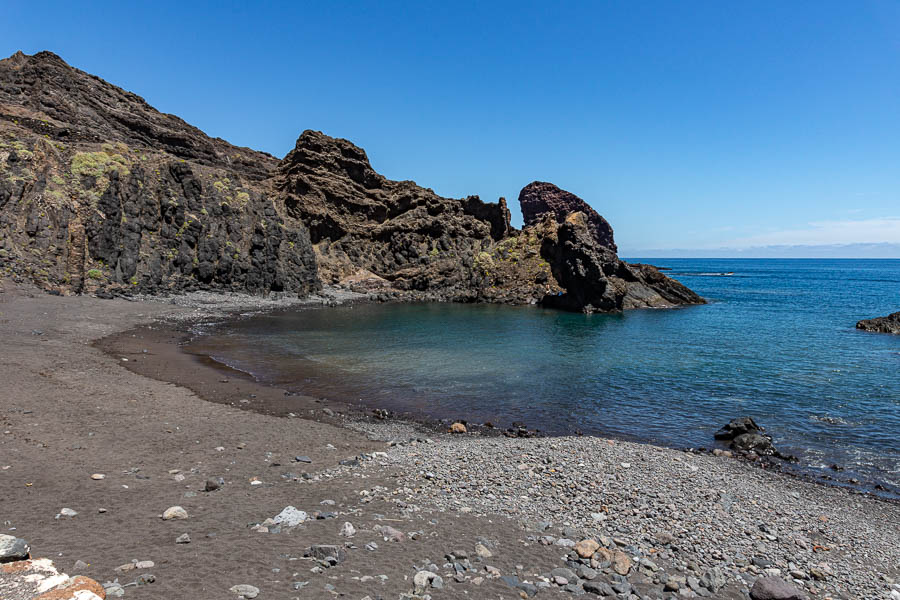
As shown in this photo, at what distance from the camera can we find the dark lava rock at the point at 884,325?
45.6 metres

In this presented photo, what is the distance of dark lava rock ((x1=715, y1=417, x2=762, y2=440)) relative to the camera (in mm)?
17406

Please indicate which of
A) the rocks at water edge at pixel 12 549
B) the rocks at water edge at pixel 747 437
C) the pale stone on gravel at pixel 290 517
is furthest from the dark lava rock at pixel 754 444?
the rocks at water edge at pixel 12 549

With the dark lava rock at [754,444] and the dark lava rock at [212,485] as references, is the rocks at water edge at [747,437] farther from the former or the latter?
the dark lava rock at [212,485]

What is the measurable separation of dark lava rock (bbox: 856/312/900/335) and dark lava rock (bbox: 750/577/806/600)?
170 ft

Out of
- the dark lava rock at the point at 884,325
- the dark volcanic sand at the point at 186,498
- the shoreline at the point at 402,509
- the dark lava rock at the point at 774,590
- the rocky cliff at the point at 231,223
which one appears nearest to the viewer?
the dark volcanic sand at the point at 186,498

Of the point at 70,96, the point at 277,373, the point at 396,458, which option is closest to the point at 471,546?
the point at 396,458

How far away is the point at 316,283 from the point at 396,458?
199 feet

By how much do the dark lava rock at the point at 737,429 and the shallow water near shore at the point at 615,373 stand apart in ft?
1.77

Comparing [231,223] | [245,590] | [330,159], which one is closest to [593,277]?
[231,223]

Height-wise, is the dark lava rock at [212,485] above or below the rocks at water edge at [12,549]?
below

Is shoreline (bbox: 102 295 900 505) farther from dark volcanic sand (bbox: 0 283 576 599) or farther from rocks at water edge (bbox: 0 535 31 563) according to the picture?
rocks at water edge (bbox: 0 535 31 563)

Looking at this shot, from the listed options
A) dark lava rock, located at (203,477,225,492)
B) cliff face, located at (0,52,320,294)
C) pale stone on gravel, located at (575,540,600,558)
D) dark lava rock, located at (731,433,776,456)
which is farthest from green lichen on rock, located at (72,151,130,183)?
dark lava rock, located at (731,433,776,456)

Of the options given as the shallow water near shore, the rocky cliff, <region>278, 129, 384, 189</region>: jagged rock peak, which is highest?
<region>278, 129, 384, 189</region>: jagged rock peak

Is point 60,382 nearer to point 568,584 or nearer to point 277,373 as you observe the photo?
point 277,373
